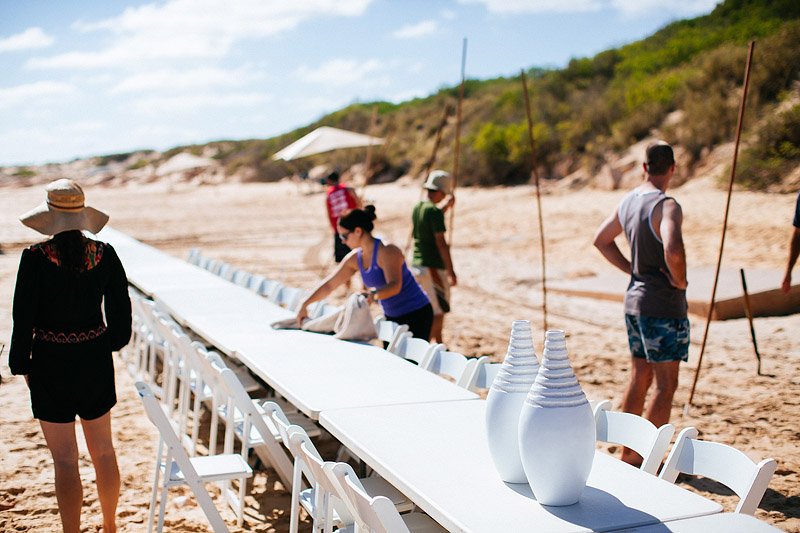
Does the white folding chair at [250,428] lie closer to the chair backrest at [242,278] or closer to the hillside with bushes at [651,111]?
the chair backrest at [242,278]

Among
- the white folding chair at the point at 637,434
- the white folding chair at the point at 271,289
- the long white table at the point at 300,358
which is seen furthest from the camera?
the white folding chair at the point at 271,289

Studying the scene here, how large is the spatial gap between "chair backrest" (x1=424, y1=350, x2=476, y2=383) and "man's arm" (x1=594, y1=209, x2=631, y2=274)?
1058mm

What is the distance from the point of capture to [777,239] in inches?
448

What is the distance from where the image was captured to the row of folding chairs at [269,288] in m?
5.86

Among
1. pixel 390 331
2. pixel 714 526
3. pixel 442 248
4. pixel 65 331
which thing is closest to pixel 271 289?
pixel 442 248

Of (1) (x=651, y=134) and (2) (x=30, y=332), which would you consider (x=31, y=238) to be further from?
(2) (x=30, y=332)

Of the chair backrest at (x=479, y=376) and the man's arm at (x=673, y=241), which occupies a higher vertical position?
the man's arm at (x=673, y=241)

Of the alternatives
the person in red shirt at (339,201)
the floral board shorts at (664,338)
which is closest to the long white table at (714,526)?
the floral board shorts at (664,338)

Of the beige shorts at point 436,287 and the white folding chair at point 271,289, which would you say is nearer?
the beige shorts at point 436,287

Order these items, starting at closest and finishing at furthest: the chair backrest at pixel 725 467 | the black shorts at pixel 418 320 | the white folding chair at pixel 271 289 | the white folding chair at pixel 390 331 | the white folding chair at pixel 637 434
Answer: the chair backrest at pixel 725 467, the white folding chair at pixel 637 434, the white folding chair at pixel 390 331, the black shorts at pixel 418 320, the white folding chair at pixel 271 289

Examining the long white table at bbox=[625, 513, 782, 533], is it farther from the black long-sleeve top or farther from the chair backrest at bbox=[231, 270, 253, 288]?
the chair backrest at bbox=[231, 270, 253, 288]

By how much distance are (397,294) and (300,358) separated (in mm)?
1172

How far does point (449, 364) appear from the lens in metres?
4.24

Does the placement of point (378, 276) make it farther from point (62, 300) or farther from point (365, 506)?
point (365, 506)
